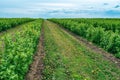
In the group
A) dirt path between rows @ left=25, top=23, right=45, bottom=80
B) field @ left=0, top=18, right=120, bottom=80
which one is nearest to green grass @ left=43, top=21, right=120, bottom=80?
field @ left=0, top=18, right=120, bottom=80

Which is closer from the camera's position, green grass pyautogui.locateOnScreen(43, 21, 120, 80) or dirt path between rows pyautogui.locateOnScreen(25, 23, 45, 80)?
dirt path between rows pyautogui.locateOnScreen(25, 23, 45, 80)

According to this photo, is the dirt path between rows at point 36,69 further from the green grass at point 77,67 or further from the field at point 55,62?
the green grass at point 77,67

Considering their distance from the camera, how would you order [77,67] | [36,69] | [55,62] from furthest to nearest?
[55,62] < [77,67] < [36,69]

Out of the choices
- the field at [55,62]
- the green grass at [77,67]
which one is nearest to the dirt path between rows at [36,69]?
the field at [55,62]

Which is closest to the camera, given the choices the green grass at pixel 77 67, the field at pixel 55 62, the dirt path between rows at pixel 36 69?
the field at pixel 55 62

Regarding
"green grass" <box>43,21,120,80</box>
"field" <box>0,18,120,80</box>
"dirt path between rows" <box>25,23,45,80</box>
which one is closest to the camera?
"field" <box>0,18,120,80</box>

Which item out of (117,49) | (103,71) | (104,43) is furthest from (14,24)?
(103,71)

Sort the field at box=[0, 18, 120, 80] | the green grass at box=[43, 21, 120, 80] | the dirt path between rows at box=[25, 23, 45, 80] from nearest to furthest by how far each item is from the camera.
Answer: the field at box=[0, 18, 120, 80], the dirt path between rows at box=[25, 23, 45, 80], the green grass at box=[43, 21, 120, 80]

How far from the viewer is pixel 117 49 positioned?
64.0ft

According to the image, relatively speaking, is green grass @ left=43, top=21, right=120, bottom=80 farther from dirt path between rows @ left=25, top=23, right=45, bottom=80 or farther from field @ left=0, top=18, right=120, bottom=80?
dirt path between rows @ left=25, top=23, right=45, bottom=80

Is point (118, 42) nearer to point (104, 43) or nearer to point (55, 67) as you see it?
point (104, 43)

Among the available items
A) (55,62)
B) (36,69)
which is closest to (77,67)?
(55,62)

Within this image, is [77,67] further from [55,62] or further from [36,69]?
[36,69]

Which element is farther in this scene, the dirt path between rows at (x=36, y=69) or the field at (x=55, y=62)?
the dirt path between rows at (x=36, y=69)
